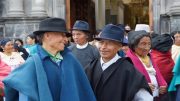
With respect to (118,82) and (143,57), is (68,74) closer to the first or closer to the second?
(118,82)

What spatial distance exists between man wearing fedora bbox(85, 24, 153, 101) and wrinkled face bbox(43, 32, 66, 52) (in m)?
0.50

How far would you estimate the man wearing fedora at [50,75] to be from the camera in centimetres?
362

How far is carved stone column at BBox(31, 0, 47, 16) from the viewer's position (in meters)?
14.3

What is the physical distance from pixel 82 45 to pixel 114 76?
299 cm

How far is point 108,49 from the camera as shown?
417 centimetres

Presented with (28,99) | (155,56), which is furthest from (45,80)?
(155,56)

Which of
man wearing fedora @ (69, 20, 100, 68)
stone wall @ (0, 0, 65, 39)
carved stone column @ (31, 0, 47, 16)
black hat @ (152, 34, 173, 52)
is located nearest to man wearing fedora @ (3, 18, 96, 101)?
black hat @ (152, 34, 173, 52)

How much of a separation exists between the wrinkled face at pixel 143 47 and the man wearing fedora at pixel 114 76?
83 cm

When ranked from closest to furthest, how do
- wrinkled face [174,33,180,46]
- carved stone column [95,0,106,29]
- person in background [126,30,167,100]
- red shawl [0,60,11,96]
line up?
person in background [126,30,167,100] < red shawl [0,60,11,96] < wrinkled face [174,33,180,46] < carved stone column [95,0,106,29]

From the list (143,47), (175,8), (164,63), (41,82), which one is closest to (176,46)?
Result: (164,63)

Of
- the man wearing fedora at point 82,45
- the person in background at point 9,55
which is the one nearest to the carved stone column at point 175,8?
the person in background at point 9,55

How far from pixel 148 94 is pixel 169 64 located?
2323mm

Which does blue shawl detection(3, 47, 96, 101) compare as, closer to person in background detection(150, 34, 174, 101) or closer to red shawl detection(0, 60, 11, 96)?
person in background detection(150, 34, 174, 101)

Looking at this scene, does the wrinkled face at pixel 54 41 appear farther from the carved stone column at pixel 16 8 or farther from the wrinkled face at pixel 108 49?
the carved stone column at pixel 16 8
